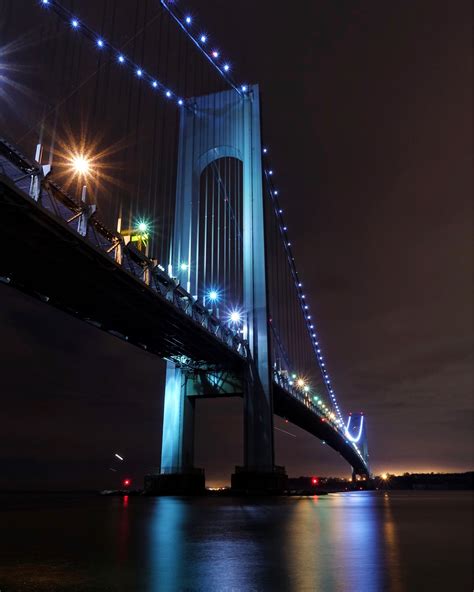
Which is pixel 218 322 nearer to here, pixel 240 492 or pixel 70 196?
pixel 240 492

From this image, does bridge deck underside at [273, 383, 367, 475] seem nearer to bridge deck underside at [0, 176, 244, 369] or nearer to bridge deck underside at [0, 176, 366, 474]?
bridge deck underside at [0, 176, 366, 474]

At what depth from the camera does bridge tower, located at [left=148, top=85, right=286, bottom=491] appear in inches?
1216

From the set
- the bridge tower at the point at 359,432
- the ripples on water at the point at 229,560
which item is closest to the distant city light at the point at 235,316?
the ripples on water at the point at 229,560

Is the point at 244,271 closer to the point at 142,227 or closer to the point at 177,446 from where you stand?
the point at 177,446

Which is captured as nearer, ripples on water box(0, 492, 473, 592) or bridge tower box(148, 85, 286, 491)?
ripples on water box(0, 492, 473, 592)

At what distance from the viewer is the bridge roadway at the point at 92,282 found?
1466 centimetres

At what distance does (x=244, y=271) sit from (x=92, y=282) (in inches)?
622

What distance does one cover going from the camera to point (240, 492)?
30.1 m

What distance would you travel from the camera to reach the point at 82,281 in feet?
63.9

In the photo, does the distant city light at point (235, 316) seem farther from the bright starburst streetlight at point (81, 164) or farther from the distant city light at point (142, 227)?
the bright starburst streetlight at point (81, 164)

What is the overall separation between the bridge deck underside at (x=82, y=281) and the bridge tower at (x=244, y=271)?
4204 mm

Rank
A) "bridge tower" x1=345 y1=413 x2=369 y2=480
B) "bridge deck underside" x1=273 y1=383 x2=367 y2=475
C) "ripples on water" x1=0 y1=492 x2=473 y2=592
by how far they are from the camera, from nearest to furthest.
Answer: "ripples on water" x1=0 y1=492 x2=473 y2=592, "bridge deck underside" x1=273 y1=383 x2=367 y2=475, "bridge tower" x1=345 y1=413 x2=369 y2=480

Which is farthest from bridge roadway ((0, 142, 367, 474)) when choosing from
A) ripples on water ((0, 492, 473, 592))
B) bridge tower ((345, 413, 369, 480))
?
bridge tower ((345, 413, 369, 480))

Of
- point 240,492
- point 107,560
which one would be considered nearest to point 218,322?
point 240,492
